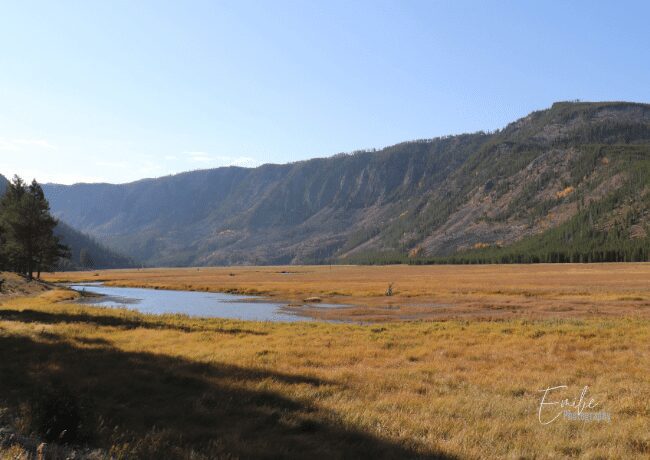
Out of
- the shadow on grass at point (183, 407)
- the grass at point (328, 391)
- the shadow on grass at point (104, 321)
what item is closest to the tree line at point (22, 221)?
the shadow on grass at point (104, 321)

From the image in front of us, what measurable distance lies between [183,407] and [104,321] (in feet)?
67.9

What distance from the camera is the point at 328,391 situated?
1210cm

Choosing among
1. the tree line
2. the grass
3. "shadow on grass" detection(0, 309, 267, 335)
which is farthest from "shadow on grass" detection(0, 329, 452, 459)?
the tree line

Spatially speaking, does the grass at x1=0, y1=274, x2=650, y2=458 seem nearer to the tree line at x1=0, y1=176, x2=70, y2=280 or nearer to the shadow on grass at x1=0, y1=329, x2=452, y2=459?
the shadow on grass at x1=0, y1=329, x2=452, y2=459

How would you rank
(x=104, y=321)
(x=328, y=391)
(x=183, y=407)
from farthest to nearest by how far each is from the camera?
(x=104, y=321) < (x=328, y=391) < (x=183, y=407)

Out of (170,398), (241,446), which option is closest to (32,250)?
(170,398)

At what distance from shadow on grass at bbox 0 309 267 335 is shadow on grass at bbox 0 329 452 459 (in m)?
10.4

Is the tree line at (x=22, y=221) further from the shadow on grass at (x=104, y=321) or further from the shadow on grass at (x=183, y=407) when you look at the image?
the shadow on grass at (x=183, y=407)

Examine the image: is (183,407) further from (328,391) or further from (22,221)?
(22,221)

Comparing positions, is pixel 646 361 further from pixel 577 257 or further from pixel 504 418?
pixel 577 257

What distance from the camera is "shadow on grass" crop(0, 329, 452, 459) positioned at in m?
7.69

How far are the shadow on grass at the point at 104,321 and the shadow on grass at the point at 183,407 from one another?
10.4m

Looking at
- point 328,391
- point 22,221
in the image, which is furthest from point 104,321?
point 22,221

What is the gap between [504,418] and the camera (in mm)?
9805
